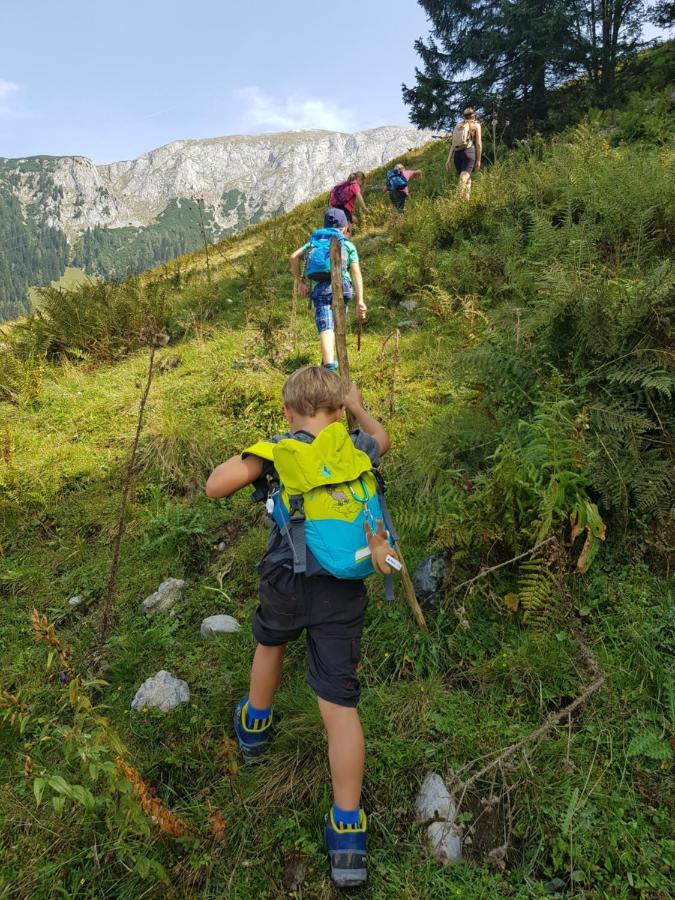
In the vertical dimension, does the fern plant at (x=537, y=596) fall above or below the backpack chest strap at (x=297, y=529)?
below

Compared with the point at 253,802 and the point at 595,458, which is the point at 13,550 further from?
the point at 595,458

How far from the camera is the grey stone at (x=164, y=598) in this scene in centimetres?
341

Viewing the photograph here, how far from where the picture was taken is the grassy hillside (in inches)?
70.3

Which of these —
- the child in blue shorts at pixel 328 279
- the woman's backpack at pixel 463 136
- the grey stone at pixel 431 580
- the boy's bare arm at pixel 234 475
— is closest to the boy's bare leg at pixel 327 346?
the child in blue shorts at pixel 328 279

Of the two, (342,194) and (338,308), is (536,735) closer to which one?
(338,308)

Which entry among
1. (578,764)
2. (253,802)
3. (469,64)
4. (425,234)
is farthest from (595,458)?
(469,64)

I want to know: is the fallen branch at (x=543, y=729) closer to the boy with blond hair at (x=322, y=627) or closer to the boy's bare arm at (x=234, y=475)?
the boy with blond hair at (x=322, y=627)

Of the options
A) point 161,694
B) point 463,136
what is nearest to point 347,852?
point 161,694

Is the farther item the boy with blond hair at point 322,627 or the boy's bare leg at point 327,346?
the boy's bare leg at point 327,346

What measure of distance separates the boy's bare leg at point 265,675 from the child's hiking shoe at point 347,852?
595 mm

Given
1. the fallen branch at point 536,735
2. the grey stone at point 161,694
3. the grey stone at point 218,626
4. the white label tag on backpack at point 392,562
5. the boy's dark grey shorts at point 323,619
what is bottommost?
the grey stone at point 161,694

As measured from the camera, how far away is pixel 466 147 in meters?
9.48

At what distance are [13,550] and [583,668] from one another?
458 cm

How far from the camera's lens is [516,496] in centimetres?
256
